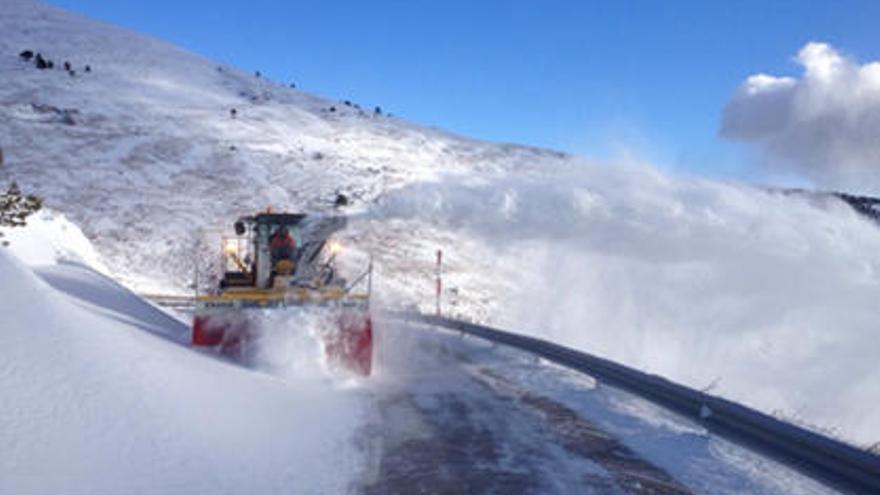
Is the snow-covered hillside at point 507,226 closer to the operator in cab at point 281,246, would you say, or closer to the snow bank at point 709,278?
the snow bank at point 709,278

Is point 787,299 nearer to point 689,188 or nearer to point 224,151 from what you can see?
point 689,188

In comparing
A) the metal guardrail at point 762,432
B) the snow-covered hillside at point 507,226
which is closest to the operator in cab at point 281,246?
the snow-covered hillside at point 507,226

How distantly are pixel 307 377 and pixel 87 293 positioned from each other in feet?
21.6

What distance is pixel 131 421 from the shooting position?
7.11 metres

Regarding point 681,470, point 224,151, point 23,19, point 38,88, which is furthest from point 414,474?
point 23,19

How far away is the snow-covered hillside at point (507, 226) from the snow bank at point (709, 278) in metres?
0.07

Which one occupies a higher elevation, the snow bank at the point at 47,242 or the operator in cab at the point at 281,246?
the operator in cab at the point at 281,246

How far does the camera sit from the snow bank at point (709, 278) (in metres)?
18.9

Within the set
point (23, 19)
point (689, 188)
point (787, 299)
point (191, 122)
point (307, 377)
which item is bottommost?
point (307, 377)

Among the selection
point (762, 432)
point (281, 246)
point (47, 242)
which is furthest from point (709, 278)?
point (47, 242)

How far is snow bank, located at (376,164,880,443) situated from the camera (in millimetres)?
18859

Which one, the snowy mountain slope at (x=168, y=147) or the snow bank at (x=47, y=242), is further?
the snowy mountain slope at (x=168, y=147)

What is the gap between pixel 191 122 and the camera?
6706 cm

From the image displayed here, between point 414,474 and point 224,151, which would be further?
point 224,151
